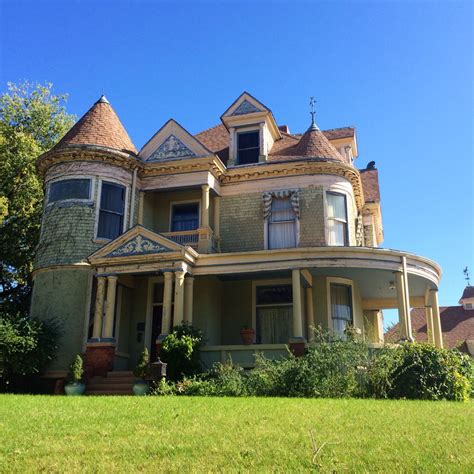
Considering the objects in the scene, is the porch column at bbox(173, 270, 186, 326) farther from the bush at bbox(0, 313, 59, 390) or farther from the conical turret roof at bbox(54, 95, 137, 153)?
the conical turret roof at bbox(54, 95, 137, 153)

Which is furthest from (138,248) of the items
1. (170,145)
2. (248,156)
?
(248,156)

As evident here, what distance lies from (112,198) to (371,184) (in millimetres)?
12458

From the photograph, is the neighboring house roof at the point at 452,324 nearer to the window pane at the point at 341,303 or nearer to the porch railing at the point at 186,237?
the window pane at the point at 341,303

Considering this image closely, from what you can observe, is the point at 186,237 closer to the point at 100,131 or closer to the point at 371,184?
the point at 100,131

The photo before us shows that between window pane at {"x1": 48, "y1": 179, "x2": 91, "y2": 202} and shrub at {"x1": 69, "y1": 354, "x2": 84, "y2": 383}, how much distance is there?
19.4 feet

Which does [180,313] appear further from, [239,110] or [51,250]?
[239,110]

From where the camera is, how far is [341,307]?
19.2 m

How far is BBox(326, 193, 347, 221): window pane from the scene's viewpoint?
65.3 ft

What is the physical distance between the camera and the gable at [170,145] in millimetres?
20422

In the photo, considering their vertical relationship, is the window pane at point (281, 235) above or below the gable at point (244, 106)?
below

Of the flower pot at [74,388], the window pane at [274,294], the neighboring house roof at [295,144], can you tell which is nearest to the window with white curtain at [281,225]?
the window pane at [274,294]

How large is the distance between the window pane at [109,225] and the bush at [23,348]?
3.60m

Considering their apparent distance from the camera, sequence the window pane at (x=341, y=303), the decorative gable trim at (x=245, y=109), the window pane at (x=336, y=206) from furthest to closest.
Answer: the decorative gable trim at (x=245, y=109) → the window pane at (x=336, y=206) → the window pane at (x=341, y=303)

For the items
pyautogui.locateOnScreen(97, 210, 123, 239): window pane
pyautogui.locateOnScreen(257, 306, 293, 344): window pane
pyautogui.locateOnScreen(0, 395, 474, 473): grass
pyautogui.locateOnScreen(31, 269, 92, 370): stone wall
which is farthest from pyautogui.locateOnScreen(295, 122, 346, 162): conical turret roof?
pyautogui.locateOnScreen(0, 395, 474, 473): grass
